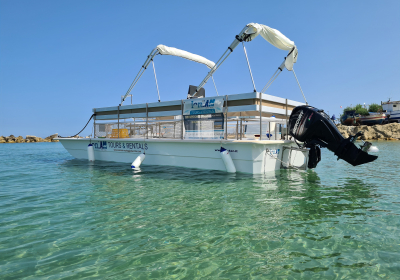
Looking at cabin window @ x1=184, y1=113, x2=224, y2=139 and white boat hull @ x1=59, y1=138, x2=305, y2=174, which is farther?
cabin window @ x1=184, y1=113, x2=224, y2=139

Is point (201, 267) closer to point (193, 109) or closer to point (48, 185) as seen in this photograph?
point (48, 185)

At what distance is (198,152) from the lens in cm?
1031

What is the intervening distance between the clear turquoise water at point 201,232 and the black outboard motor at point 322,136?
44.6 inches

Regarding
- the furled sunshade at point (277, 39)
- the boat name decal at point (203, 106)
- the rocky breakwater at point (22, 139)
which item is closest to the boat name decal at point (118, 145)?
the boat name decal at point (203, 106)

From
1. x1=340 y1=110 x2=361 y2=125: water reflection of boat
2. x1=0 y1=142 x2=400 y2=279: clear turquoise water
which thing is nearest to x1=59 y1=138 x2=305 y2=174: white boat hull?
x1=0 y1=142 x2=400 y2=279: clear turquoise water

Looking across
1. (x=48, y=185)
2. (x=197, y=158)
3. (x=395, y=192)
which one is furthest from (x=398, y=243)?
(x=48, y=185)

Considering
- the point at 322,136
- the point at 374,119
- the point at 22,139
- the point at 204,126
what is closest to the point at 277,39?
the point at 322,136

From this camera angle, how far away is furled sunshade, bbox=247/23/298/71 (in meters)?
9.50

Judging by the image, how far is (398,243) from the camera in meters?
3.58

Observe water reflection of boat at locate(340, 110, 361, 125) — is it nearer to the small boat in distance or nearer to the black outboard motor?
the small boat in distance

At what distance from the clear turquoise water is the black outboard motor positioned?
1132 mm

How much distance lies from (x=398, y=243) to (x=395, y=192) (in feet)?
12.4

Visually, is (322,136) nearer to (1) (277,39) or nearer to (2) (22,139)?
(1) (277,39)

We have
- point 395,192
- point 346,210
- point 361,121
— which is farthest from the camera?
point 361,121
